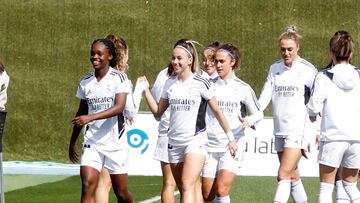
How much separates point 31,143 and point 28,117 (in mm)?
1226

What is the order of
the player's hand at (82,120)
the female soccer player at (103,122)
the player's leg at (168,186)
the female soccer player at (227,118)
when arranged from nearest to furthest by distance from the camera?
1. the player's hand at (82,120)
2. the female soccer player at (103,122)
3. the player's leg at (168,186)
4. the female soccer player at (227,118)

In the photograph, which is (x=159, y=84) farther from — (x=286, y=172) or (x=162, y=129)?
(x=286, y=172)

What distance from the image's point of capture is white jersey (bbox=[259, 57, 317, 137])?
12.3 meters

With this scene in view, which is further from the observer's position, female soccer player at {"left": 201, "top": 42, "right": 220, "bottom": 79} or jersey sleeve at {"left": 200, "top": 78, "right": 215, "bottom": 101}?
female soccer player at {"left": 201, "top": 42, "right": 220, "bottom": 79}

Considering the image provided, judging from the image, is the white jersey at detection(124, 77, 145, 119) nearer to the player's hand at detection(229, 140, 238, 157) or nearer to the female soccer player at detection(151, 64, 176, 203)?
the female soccer player at detection(151, 64, 176, 203)

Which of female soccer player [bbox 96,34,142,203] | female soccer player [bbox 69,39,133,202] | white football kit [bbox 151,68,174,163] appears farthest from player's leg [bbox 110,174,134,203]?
white football kit [bbox 151,68,174,163]

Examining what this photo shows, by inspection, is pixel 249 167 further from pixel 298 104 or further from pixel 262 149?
pixel 298 104

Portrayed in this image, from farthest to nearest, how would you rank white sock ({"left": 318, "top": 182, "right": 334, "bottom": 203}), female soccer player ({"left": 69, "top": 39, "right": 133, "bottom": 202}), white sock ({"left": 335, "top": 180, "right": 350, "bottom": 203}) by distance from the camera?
white sock ({"left": 335, "top": 180, "right": 350, "bottom": 203}) → white sock ({"left": 318, "top": 182, "right": 334, "bottom": 203}) → female soccer player ({"left": 69, "top": 39, "right": 133, "bottom": 202})

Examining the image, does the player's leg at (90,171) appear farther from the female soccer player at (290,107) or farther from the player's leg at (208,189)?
the female soccer player at (290,107)

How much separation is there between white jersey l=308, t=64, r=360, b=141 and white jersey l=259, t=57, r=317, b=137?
0.72m

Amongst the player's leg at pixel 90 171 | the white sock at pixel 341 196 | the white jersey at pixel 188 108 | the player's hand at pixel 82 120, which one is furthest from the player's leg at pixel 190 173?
the white sock at pixel 341 196

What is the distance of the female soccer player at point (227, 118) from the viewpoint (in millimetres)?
11984

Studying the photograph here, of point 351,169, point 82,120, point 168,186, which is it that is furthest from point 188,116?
point 351,169

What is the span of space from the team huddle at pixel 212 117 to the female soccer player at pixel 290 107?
12 millimetres
